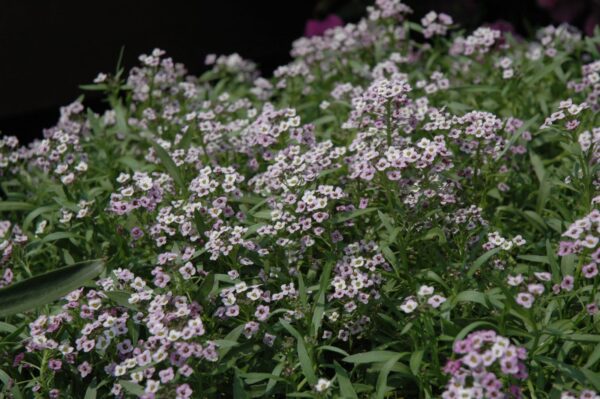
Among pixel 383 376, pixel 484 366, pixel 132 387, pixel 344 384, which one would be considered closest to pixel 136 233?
pixel 132 387

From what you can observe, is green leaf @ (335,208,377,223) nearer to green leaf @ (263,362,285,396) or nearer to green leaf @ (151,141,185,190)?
green leaf @ (263,362,285,396)

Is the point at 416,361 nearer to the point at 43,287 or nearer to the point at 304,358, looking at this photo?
the point at 304,358

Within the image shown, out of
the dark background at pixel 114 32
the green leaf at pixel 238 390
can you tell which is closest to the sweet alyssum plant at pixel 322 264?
the green leaf at pixel 238 390

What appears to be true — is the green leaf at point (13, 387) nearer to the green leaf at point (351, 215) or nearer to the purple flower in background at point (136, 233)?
the purple flower in background at point (136, 233)

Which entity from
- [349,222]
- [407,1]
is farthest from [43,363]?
[407,1]

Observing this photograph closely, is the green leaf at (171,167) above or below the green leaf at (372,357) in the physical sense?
above

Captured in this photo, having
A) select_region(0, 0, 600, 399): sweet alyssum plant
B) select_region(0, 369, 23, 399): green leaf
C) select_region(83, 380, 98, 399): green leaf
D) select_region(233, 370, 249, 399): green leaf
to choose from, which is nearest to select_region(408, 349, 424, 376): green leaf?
select_region(0, 0, 600, 399): sweet alyssum plant

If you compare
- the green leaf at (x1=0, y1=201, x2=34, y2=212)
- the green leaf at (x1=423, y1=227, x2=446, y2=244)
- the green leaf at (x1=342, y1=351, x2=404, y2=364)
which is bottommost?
the green leaf at (x1=342, y1=351, x2=404, y2=364)
